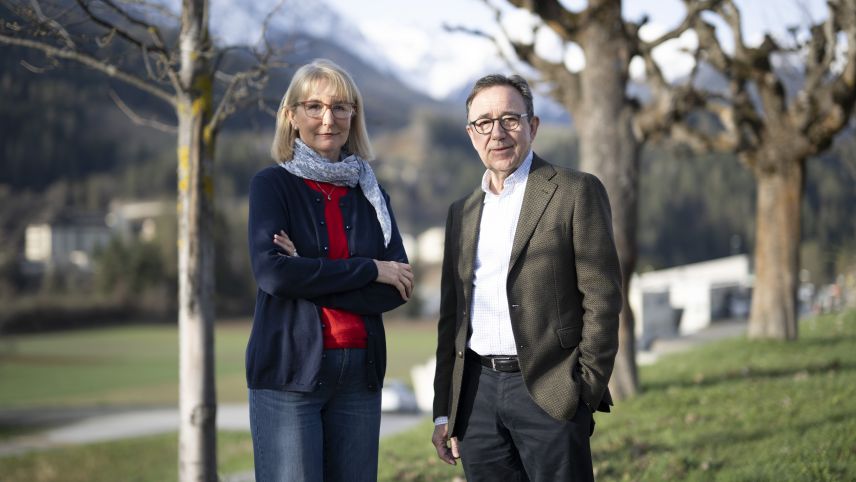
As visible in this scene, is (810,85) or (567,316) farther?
(810,85)

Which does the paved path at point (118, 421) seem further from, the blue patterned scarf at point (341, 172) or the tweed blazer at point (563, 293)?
the tweed blazer at point (563, 293)

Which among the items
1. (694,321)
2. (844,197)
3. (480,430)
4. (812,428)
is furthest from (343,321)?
(844,197)

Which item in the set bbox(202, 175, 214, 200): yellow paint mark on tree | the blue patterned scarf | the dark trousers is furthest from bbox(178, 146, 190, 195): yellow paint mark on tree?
the dark trousers

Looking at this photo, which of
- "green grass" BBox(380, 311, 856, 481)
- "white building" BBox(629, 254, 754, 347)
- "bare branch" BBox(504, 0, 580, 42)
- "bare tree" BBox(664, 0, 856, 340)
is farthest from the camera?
"white building" BBox(629, 254, 754, 347)

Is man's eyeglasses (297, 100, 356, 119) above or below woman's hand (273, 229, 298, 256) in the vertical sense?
above

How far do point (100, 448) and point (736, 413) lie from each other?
56.6ft

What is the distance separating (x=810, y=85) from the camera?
13766mm

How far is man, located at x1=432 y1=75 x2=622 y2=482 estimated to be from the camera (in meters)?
3.05

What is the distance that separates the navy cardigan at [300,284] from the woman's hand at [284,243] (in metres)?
0.02

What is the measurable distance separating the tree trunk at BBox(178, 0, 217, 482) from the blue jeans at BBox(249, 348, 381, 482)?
2.42 metres

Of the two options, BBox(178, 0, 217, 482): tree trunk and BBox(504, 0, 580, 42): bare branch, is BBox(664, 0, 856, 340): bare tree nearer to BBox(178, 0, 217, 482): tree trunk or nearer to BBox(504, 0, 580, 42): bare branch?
BBox(504, 0, 580, 42): bare branch

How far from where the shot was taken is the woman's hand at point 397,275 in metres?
3.23

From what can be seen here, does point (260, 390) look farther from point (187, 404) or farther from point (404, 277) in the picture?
point (187, 404)

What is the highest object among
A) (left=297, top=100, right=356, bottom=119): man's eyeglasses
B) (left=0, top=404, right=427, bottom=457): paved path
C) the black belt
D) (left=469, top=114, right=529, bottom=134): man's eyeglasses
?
(left=297, top=100, right=356, bottom=119): man's eyeglasses
